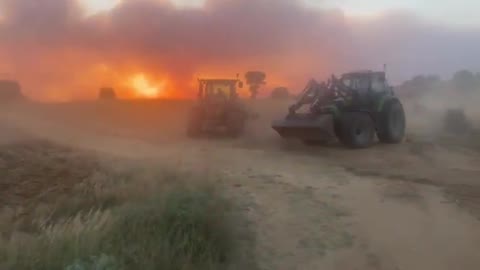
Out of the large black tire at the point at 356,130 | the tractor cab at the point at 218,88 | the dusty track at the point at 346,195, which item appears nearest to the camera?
the dusty track at the point at 346,195

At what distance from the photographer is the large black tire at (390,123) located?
19336mm

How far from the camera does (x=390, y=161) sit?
16.2 metres

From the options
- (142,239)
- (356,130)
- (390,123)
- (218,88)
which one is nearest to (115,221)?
(142,239)

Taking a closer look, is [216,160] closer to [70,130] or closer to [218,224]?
[218,224]

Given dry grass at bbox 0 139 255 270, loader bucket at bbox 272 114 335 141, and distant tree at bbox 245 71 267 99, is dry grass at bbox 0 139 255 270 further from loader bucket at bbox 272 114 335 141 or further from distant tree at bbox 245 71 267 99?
distant tree at bbox 245 71 267 99

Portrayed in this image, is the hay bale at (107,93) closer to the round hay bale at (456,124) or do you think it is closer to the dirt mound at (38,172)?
the round hay bale at (456,124)

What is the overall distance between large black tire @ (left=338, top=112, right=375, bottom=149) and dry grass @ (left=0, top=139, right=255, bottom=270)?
6.89 m

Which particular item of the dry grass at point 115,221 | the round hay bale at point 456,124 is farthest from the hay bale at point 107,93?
the dry grass at point 115,221

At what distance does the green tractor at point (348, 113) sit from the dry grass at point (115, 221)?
5.76m

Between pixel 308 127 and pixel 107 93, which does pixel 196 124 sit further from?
pixel 107 93

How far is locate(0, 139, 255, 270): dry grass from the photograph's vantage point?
24.5 ft

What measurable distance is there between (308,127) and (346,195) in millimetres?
5646

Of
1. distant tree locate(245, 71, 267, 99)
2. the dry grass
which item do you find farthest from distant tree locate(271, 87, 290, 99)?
the dry grass

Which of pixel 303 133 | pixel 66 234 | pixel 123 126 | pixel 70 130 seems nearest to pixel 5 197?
pixel 66 234
